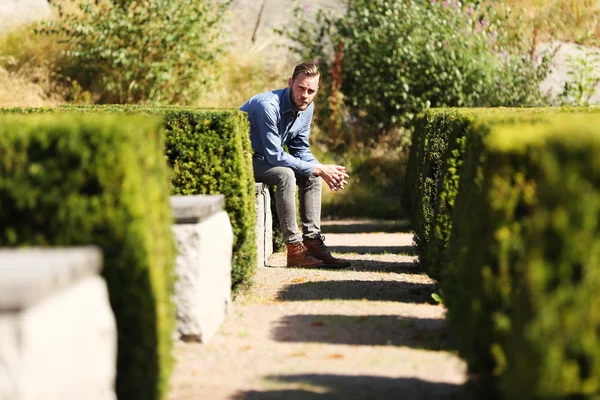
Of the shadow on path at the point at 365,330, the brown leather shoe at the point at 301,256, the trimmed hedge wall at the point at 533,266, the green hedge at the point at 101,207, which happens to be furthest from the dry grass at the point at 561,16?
the green hedge at the point at 101,207

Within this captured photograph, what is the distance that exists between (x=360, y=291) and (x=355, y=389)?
8.14 ft

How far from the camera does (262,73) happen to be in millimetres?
15547

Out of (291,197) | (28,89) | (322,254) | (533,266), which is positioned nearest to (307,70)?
(291,197)

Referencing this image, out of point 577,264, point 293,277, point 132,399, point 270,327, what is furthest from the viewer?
point 293,277

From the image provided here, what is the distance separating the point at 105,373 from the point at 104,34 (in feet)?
35.9

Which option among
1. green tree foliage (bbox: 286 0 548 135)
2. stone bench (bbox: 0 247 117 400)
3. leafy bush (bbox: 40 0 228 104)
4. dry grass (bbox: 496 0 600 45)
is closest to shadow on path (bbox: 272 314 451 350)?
stone bench (bbox: 0 247 117 400)

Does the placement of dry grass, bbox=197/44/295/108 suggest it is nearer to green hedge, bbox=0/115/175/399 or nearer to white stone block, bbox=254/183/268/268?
white stone block, bbox=254/183/268/268

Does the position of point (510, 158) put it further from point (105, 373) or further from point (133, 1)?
point (133, 1)

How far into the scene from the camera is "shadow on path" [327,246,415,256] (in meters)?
8.91

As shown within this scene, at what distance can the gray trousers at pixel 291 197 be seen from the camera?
757 centimetres

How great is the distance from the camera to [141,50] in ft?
44.1

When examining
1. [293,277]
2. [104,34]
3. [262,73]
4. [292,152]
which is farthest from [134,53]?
[293,277]

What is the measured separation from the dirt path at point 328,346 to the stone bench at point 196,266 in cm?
12

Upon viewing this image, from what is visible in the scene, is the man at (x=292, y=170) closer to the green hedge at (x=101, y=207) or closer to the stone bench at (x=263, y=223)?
the stone bench at (x=263, y=223)
